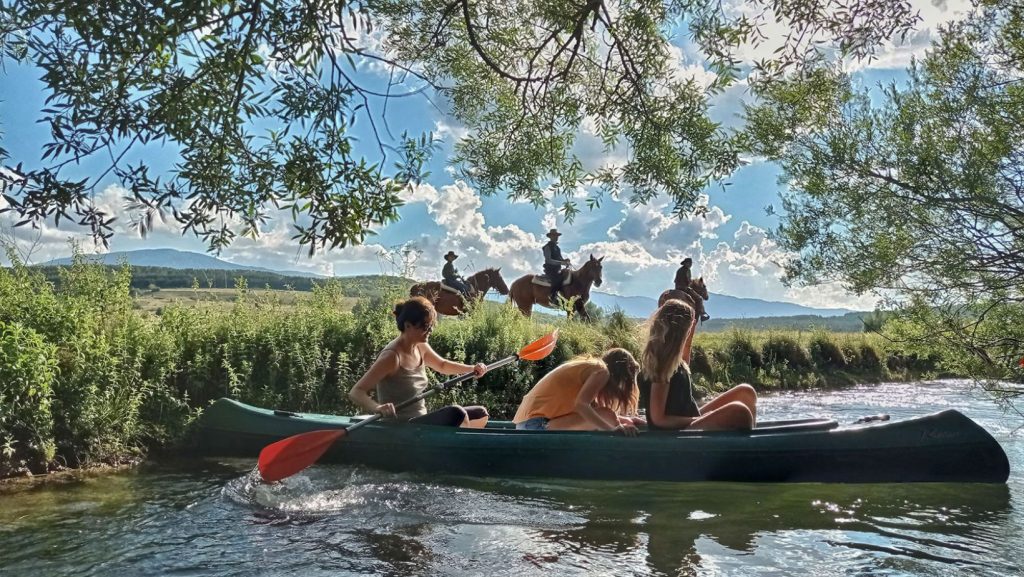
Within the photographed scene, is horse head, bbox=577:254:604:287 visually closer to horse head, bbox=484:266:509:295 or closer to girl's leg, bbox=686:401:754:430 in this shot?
horse head, bbox=484:266:509:295

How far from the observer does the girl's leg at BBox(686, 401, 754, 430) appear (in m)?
5.32

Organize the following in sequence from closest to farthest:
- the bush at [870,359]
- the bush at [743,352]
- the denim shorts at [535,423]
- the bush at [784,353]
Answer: the denim shorts at [535,423]
the bush at [743,352]
the bush at [784,353]
the bush at [870,359]

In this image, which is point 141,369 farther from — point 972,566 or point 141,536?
point 972,566

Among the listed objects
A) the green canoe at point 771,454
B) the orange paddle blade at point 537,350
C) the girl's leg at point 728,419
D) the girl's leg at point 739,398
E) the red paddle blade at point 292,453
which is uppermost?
the orange paddle blade at point 537,350

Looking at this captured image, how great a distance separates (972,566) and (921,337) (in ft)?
11.2

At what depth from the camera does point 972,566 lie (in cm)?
→ 384

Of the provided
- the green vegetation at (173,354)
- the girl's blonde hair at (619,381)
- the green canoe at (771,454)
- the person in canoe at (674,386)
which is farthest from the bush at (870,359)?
the girl's blonde hair at (619,381)

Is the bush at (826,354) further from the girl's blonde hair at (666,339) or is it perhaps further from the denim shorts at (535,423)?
the girl's blonde hair at (666,339)

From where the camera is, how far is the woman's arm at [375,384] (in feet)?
17.5

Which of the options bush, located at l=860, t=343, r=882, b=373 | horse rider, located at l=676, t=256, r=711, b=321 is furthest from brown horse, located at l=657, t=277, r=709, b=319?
bush, located at l=860, t=343, r=882, b=373

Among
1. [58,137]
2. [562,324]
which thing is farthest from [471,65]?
[562,324]

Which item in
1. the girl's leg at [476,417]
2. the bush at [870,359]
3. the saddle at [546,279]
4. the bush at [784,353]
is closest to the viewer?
the girl's leg at [476,417]

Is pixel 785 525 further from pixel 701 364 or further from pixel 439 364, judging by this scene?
pixel 701 364

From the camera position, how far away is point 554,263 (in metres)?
14.2
